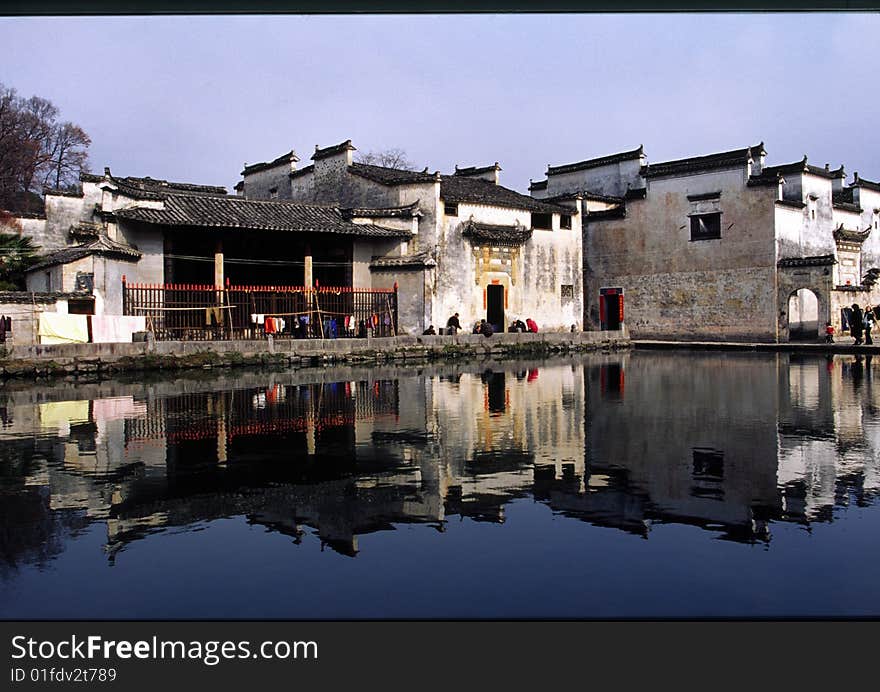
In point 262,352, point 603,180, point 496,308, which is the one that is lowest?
point 262,352

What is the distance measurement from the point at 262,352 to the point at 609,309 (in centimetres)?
1862

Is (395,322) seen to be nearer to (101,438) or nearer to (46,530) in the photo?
(101,438)

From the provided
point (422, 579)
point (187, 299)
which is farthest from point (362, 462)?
point (187, 299)

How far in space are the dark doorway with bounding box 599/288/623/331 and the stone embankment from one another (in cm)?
595

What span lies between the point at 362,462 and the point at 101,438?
11.1ft

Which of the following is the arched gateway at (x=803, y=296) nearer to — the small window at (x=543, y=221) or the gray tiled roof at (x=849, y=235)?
the gray tiled roof at (x=849, y=235)

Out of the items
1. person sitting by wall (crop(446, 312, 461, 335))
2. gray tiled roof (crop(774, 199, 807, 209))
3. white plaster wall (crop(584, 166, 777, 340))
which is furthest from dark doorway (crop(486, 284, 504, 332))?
gray tiled roof (crop(774, 199, 807, 209))

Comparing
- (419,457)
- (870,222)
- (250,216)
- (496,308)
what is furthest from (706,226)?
(419,457)

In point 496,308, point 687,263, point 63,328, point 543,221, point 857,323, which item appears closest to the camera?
point 63,328

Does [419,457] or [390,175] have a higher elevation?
[390,175]

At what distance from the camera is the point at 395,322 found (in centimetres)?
2772

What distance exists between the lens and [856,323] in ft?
89.6

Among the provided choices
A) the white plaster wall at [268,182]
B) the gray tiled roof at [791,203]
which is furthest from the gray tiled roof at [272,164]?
the gray tiled roof at [791,203]

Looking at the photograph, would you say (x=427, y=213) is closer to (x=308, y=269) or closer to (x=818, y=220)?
(x=308, y=269)
